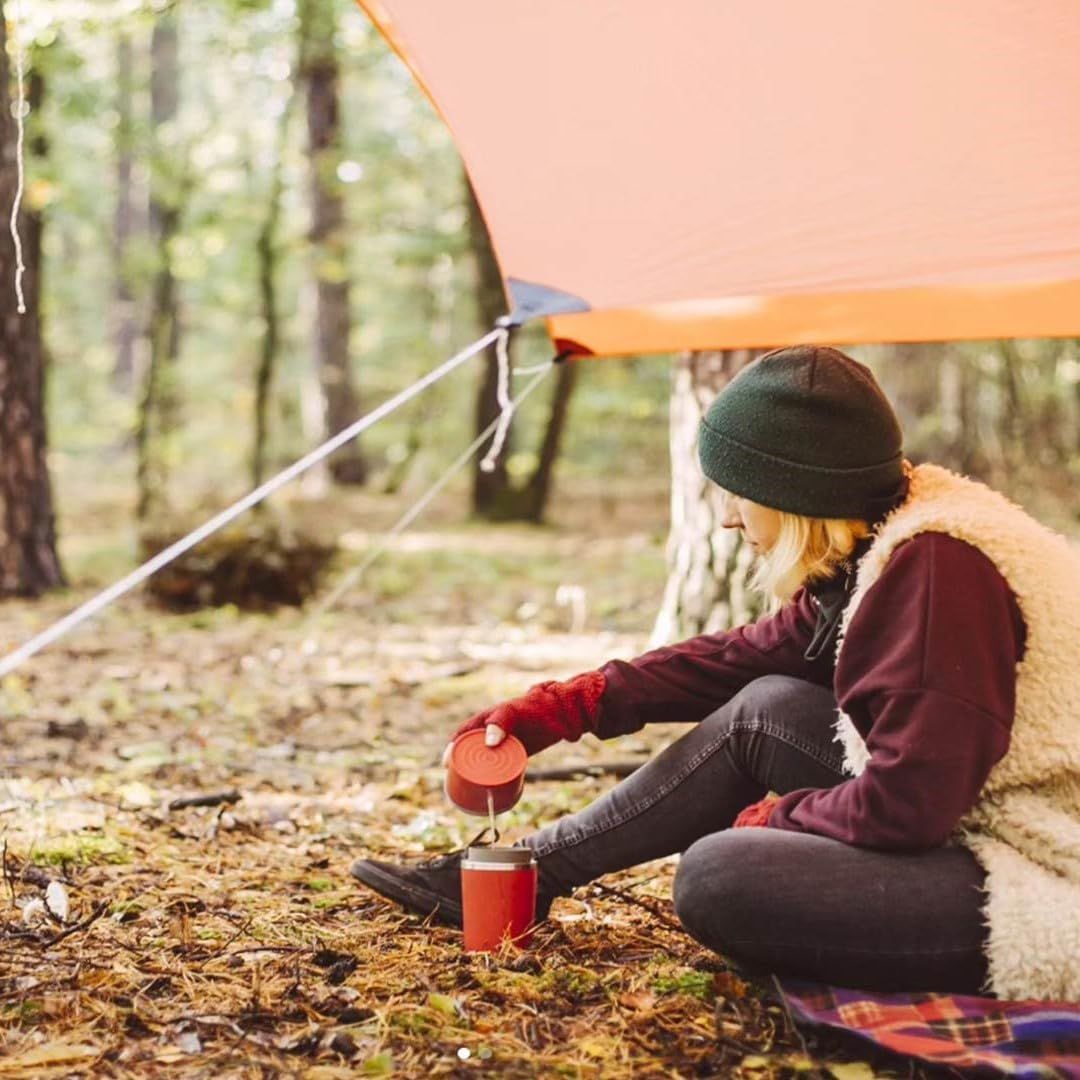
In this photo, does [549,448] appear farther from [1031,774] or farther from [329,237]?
[1031,774]

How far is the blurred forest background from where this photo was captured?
862 centimetres

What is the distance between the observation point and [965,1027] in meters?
1.83

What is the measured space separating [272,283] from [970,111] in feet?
23.9

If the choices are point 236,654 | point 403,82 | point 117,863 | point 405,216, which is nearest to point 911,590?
point 117,863

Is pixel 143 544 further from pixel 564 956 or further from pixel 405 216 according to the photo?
pixel 405 216

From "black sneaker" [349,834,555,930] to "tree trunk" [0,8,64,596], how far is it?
4.45 meters

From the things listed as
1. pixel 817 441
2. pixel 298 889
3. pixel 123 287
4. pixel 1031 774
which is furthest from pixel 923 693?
pixel 123 287

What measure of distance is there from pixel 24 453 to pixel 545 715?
15.9ft

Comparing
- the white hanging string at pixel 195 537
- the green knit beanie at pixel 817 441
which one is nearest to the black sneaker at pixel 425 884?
the white hanging string at pixel 195 537

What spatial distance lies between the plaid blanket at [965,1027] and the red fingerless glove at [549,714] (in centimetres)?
60

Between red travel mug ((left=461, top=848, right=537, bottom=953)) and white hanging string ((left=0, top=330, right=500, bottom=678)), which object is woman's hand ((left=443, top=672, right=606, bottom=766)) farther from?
white hanging string ((left=0, top=330, right=500, bottom=678))

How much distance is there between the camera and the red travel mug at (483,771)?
7.23 ft

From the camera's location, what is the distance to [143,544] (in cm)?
719

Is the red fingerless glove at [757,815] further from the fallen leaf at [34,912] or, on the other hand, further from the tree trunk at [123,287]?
the tree trunk at [123,287]
